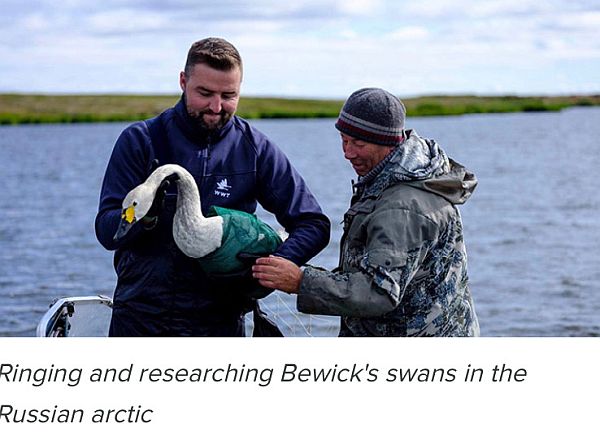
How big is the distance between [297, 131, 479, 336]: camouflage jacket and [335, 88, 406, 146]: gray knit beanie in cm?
7

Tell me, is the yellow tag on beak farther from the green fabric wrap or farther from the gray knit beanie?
the gray knit beanie

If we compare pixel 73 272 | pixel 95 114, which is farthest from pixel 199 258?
pixel 95 114

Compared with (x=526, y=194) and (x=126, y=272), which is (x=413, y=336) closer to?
(x=126, y=272)

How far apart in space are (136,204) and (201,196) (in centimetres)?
46

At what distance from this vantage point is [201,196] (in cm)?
441

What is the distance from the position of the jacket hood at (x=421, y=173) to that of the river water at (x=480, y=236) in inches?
84.8

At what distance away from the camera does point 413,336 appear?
397cm

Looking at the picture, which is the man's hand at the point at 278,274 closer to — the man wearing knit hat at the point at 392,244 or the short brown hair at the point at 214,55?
the man wearing knit hat at the point at 392,244

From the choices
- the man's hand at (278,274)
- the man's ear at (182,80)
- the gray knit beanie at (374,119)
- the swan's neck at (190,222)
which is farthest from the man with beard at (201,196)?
the gray knit beanie at (374,119)

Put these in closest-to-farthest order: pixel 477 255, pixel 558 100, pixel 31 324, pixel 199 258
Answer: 1. pixel 199 258
2. pixel 31 324
3. pixel 477 255
4. pixel 558 100

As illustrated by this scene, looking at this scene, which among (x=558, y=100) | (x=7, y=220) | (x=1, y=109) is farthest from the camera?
(x=558, y=100)

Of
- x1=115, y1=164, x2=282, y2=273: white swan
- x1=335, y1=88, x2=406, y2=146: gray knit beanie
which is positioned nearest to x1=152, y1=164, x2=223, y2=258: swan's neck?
x1=115, y1=164, x2=282, y2=273: white swan

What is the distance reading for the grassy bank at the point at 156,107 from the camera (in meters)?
81.1

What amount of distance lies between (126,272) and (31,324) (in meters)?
8.22
